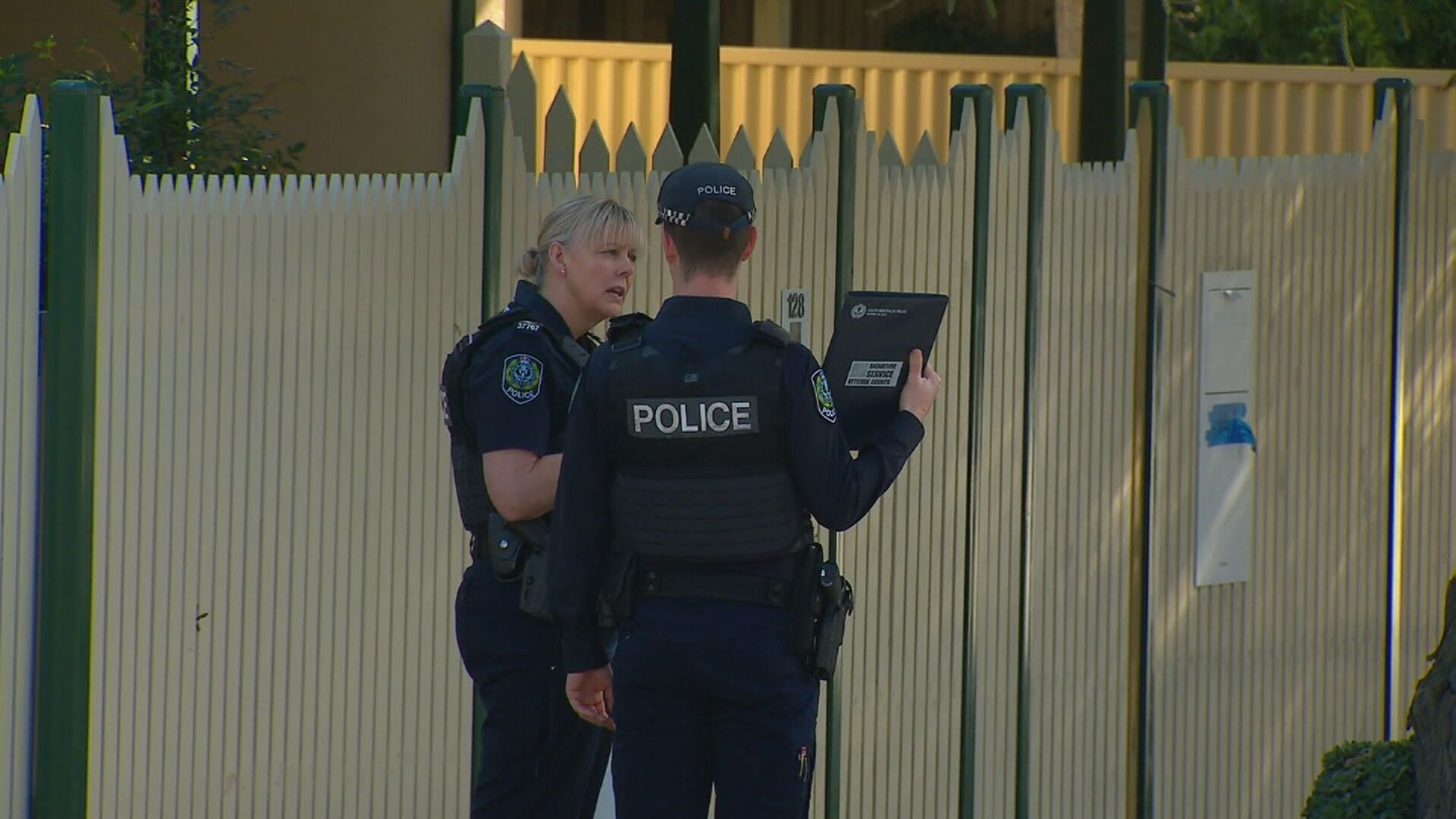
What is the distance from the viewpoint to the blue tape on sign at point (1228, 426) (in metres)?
Result: 6.59

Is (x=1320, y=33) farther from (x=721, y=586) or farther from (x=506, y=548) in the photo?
(x=721, y=586)

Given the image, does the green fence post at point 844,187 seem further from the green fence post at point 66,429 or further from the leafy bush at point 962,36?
the leafy bush at point 962,36

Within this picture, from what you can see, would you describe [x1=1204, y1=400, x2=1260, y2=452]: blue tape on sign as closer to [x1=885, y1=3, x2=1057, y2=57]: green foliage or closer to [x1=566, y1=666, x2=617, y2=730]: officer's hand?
[x1=566, y1=666, x2=617, y2=730]: officer's hand

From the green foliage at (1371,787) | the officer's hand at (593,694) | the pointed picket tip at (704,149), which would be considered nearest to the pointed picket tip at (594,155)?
the pointed picket tip at (704,149)

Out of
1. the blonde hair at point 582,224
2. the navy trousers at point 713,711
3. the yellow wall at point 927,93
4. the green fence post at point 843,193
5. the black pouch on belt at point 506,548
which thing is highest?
the yellow wall at point 927,93

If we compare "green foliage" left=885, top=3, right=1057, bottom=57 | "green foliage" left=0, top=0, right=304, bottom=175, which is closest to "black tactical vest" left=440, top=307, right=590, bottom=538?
"green foliage" left=0, top=0, right=304, bottom=175

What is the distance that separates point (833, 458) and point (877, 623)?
78.1 inches

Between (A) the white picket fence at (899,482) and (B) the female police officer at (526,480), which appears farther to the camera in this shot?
(A) the white picket fence at (899,482)

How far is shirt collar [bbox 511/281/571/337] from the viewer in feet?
14.2

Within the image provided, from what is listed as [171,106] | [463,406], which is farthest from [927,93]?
[463,406]

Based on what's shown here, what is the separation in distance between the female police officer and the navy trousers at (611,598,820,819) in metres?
0.30

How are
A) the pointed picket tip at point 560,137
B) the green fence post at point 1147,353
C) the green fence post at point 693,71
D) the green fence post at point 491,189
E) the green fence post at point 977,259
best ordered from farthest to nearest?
the green fence post at point 693,71
the green fence post at point 1147,353
the green fence post at point 977,259
the pointed picket tip at point 560,137
the green fence post at point 491,189

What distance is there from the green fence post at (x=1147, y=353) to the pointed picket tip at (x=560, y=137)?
1.97 m

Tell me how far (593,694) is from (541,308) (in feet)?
2.59
